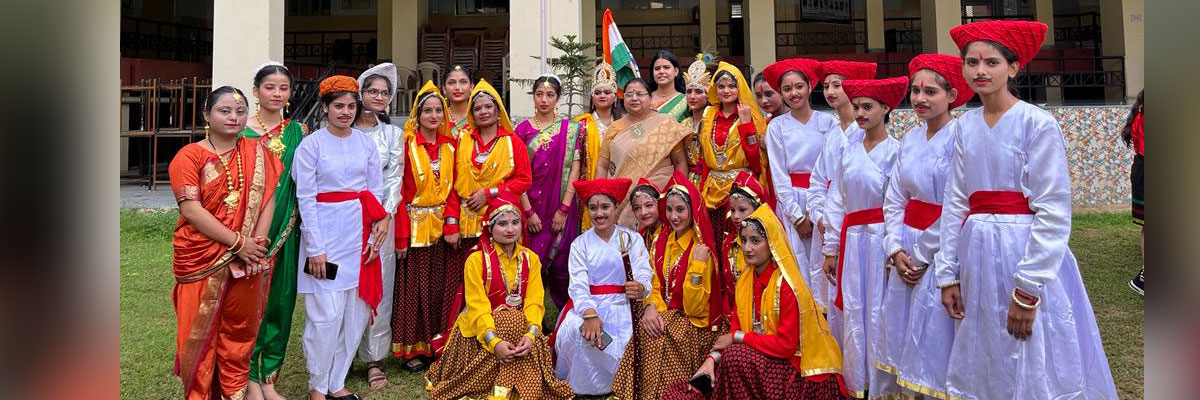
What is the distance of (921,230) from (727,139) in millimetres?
1461

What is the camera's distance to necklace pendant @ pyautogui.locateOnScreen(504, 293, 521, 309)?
12.5ft

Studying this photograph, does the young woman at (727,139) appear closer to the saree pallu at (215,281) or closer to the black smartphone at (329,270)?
the black smartphone at (329,270)

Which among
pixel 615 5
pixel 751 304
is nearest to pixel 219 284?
pixel 751 304

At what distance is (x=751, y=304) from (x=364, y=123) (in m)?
2.26

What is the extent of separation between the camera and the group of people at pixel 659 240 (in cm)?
246


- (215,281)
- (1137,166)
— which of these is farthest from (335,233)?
(1137,166)

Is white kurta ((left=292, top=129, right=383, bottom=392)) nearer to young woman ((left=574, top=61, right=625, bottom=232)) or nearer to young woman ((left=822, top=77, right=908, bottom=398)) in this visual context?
young woman ((left=574, top=61, right=625, bottom=232))

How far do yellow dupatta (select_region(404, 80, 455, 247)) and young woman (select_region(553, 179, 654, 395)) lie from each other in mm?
824

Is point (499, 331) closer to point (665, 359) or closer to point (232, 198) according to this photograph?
point (665, 359)

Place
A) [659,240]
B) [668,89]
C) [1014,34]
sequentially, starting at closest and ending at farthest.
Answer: [1014,34] → [659,240] → [668,89]

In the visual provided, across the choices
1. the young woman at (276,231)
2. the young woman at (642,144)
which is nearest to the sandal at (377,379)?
the young woman at (276,231)

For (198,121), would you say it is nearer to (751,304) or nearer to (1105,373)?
(751,304)

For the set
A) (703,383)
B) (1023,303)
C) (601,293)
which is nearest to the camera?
(1023,303)

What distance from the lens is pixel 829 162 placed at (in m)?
3.48
